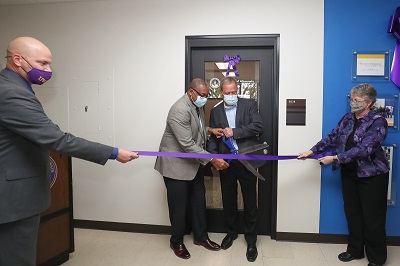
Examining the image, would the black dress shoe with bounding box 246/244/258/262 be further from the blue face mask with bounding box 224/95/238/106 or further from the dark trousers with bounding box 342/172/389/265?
the blue face mask with bounding box 224/95/238/106

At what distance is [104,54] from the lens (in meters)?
3.04

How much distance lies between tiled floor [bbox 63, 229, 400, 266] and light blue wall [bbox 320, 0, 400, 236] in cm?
58

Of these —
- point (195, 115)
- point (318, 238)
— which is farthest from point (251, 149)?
point (318, 238)

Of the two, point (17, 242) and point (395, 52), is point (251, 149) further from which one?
point (17, 242)

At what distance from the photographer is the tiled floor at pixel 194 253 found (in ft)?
8.05

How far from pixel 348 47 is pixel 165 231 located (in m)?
2.67

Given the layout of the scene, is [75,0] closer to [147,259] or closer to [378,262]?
[147,259]

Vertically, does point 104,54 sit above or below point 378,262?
above

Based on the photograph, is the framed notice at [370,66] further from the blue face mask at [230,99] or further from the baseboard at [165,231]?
the baseboard at [165,231]

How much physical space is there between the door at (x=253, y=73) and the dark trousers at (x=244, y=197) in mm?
284

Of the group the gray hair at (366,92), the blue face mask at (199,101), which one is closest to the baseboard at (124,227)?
the blue face mask at (199,101)

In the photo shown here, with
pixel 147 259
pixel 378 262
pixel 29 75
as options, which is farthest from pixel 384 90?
pixel 29 75

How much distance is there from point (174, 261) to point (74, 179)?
61.7 inches

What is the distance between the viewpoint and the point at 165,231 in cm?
305
